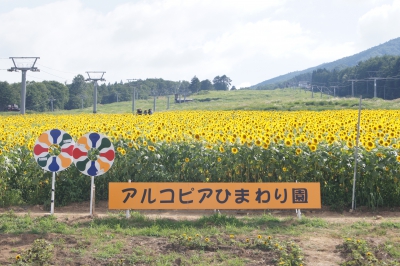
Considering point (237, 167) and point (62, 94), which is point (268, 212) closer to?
point (237, 167)

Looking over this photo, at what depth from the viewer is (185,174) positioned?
1143 cm

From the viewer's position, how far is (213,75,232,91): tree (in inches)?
7646

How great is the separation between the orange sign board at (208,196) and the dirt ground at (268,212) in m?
0.31

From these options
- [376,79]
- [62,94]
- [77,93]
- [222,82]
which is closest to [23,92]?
[376,79]

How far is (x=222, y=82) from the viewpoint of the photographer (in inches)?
7736

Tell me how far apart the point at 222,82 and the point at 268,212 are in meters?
187

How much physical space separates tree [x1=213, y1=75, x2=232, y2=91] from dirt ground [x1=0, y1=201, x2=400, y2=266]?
183381 mm

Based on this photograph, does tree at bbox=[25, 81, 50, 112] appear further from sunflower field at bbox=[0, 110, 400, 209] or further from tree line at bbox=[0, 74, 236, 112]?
sunflower field at bbox=[0, 110, 400, 209]

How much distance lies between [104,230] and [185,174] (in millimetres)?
3446

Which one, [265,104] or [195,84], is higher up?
[195,84]

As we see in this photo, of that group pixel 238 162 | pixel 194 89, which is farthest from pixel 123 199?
pixel 194 89

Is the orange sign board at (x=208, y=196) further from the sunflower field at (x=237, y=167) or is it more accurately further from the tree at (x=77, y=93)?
the tree at (x=77, y=93)

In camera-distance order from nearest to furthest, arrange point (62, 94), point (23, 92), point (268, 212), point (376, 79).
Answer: point (268, 212)
point (23, 92)
point (376, 79)
point (62, 94)

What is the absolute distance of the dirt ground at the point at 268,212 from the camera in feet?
23.2
